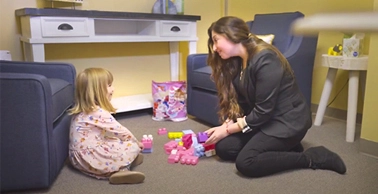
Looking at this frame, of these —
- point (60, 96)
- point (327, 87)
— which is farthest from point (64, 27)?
point (327, 87)

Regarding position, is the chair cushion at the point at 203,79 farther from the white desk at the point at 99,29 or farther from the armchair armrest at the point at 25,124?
the armchair armrest at the point at 25,124

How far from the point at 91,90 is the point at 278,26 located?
152 cm

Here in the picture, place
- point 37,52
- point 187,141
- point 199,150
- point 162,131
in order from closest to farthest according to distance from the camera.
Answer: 1. point 199,150
2. point 187,141
3. point 37,52
4. point 162,131

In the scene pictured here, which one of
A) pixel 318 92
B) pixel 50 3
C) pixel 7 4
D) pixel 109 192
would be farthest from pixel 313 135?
pixel 7 4

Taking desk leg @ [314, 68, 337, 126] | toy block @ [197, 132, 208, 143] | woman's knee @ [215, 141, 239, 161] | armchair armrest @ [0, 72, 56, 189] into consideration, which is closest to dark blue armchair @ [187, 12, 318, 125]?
desk leg @ [314, 68, 337, 126]

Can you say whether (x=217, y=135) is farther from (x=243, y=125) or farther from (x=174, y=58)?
(x=174, y=58)

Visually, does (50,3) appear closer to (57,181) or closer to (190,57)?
(190,57)

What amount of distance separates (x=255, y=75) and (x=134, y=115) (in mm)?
1404

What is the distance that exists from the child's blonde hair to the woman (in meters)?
0.57

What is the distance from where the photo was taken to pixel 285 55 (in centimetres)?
222

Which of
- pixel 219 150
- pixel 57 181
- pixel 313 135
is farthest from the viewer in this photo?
pixel 313 135

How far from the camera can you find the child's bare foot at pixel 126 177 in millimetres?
1505

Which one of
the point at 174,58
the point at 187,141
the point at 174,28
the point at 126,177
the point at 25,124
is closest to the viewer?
the point at 25,124

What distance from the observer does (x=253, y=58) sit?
1.60 m
